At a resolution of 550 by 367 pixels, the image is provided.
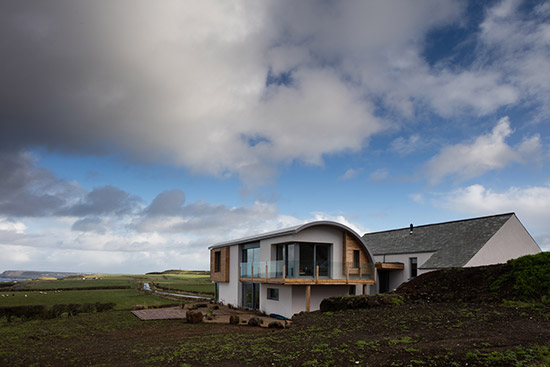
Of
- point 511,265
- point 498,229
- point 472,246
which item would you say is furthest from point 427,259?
point 511,265

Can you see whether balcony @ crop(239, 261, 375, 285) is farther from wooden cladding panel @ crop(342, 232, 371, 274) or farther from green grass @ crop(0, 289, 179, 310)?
green grass @ crop(0, 289, 179, 310)

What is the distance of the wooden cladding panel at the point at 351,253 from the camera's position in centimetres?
2323

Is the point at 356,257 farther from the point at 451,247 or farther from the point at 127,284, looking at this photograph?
the point at 127,284

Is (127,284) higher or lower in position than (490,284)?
lower

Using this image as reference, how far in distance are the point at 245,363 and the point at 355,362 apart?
2.49 meters

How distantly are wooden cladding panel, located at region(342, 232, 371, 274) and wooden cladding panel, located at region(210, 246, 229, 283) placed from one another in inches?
399

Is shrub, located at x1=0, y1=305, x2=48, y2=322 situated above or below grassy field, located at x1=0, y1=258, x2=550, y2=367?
below

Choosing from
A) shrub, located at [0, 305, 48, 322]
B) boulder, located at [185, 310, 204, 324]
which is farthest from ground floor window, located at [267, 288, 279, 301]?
shrub, located at [0, 305, 48, 322]

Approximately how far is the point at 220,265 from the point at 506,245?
20180mm

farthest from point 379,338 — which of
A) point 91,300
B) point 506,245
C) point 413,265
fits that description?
point 91,300

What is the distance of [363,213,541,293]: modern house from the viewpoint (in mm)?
25875

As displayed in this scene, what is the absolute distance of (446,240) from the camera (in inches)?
1131

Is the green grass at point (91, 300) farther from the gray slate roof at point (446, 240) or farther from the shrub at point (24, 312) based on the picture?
the gray slate roof at point (446, 240)

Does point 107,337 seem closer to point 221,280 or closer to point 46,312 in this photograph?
point 46,312
